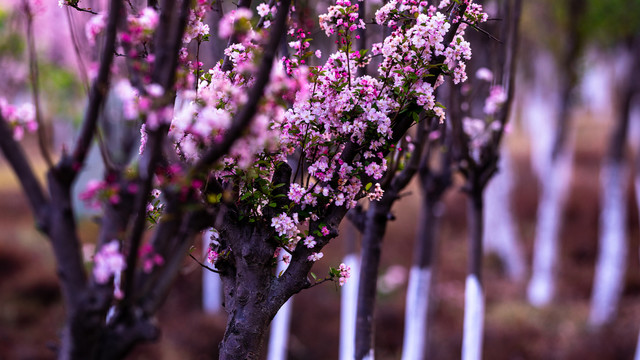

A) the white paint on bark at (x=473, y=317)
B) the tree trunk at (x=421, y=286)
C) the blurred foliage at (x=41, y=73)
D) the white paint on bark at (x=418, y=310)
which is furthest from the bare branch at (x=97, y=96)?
the blurred foliage at (x=41, y=73)

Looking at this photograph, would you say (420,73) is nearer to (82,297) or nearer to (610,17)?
(82,297)

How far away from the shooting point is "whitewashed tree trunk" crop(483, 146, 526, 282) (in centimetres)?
1501

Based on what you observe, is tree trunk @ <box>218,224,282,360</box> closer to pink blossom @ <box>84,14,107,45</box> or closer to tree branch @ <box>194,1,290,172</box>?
tree branch @ <box>194,1,290,172</box>

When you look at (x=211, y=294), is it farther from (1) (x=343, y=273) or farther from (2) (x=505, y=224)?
(1) (x=343, y=273)

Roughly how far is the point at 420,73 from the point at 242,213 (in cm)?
137

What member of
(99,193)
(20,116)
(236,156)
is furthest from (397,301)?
(99,193)

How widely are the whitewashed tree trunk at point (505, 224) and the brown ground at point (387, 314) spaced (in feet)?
1.66

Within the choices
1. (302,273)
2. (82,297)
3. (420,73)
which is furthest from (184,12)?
(302,273)

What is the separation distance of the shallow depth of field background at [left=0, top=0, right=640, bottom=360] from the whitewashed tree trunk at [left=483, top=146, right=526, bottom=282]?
392 millimetres

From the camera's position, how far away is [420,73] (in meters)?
3.26

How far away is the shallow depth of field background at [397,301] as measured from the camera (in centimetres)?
1110

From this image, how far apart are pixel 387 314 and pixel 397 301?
0.80 meters

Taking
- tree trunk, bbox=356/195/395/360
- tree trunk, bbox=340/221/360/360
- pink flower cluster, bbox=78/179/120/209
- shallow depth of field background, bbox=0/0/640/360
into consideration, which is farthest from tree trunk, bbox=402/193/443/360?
pink flower cluster, bbox=78/179/120/209

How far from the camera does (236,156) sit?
3.06m
